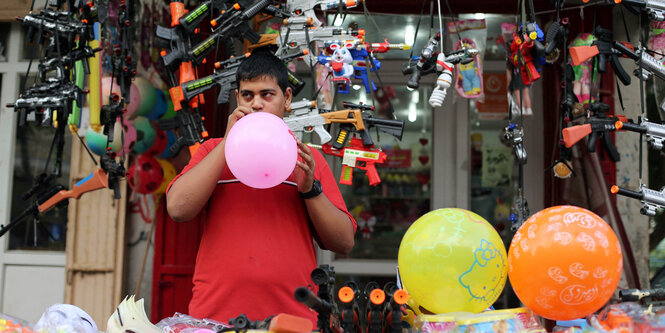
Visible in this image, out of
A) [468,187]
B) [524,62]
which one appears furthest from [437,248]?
[468,187]

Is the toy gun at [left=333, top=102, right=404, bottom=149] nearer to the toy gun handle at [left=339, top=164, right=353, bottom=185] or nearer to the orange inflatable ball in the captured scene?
the toy gun handle at [left=339, top=164, right=353, bottom=185]

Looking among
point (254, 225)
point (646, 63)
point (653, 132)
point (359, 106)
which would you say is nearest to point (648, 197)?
point (653, 132)

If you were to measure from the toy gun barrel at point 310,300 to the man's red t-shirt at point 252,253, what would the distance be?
1.24ft

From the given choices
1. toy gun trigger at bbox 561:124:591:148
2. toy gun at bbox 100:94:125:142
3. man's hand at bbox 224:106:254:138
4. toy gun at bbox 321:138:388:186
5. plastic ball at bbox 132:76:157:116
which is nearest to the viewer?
man's hand at bbox 224:106:254:138

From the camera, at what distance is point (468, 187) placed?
13.1 ft

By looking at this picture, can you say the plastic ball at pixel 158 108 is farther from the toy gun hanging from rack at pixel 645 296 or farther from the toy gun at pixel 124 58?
the toy gun hanging from rack at pixel 645 296

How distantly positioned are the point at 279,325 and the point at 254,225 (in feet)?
1.88

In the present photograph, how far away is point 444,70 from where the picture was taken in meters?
2.31

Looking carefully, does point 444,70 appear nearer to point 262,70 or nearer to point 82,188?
point 262,70

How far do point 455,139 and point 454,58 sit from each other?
1706 mm

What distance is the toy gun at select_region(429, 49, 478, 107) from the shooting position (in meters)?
2.29

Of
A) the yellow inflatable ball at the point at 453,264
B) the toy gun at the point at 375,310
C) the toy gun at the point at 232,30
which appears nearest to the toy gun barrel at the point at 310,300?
the toy gun at the point at 375,310

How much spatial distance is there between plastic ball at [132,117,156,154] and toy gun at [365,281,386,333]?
218 cm

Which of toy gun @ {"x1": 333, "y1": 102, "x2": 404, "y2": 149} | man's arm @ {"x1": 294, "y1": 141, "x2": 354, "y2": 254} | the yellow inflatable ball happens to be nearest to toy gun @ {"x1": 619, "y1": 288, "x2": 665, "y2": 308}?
the yellow inflatable ball
